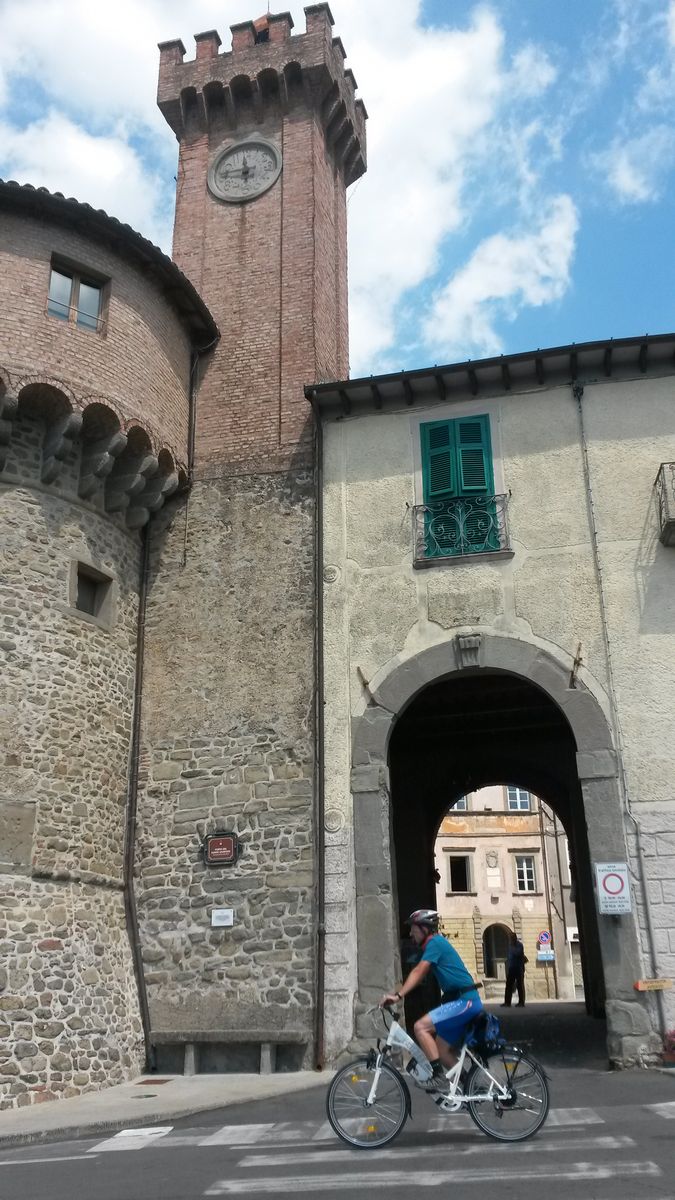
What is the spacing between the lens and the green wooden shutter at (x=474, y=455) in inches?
514

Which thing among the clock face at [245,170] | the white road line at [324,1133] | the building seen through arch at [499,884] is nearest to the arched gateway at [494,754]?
the white road line at [324,1133]

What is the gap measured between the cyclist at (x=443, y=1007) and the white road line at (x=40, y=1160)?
2.51 meters

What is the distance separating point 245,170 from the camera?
16922 mm

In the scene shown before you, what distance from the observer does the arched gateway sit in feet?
35.4

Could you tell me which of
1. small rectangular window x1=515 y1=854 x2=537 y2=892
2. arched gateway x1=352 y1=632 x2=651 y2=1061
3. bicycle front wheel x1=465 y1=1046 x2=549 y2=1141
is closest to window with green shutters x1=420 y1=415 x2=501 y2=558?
arched gateway x1=352 y1=632 x2=651 y2=1061

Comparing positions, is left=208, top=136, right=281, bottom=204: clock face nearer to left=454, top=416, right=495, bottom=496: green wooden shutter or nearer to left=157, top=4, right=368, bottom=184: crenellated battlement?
left=157, top=4, right=368, bottom=184: crenellated battlement

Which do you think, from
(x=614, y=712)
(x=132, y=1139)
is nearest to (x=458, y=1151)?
(x=132, y=1139)

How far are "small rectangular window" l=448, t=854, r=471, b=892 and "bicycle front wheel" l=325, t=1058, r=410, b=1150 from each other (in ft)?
106

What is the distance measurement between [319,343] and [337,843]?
7661 mm

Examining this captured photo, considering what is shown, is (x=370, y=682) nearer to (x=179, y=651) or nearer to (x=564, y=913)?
(x=179, y=651)

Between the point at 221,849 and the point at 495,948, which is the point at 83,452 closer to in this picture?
the point at 221,849

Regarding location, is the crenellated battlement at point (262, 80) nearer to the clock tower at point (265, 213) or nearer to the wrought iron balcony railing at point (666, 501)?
the clock tower at point (265, 213)

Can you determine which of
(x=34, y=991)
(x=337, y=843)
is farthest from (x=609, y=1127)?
(x=34, y=991)

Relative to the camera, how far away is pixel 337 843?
465 inches
